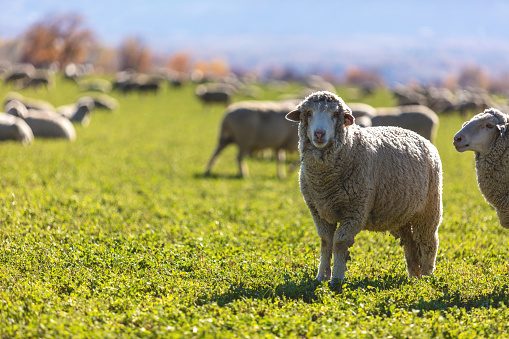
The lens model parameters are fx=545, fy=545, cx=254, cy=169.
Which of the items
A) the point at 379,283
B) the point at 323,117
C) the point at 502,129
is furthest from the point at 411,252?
the point at 323,117

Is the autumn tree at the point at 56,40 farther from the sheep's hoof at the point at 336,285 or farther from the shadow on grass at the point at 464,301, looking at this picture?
the shadow on grass at the point at 464,301

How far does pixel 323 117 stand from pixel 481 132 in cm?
215

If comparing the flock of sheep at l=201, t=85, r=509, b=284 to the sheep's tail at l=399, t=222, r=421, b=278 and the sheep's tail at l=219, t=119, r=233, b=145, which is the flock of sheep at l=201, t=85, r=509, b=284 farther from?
the sheep's tail at l=219, t=119, r=233, b=145

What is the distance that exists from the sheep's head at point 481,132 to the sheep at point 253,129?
9.23 meters

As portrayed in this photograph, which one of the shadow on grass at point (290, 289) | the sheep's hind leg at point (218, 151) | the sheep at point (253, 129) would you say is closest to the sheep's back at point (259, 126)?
the sheep at point (253, 129)

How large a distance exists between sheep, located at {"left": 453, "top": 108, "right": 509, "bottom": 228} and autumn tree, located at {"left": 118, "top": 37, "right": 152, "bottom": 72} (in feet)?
334

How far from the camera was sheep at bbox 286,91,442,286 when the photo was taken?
6.02m

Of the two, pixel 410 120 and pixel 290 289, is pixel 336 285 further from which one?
pixel 410 120

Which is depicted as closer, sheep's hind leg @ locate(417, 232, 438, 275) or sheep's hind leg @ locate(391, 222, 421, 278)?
sheep's hind leg @ locate(417, 232, 438, 275)

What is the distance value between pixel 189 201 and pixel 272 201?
6.73 feet

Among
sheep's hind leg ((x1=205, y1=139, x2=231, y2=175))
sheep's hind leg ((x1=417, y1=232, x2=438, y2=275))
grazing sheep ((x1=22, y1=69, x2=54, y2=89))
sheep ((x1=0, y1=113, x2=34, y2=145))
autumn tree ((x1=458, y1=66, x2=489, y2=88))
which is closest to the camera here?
sheep's hind leg ((x1=417, y1=232, x2=438, y2=275))

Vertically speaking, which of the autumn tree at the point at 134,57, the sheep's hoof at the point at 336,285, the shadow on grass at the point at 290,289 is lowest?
the shadow on grass at the point at 290,289

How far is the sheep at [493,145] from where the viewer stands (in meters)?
6.61

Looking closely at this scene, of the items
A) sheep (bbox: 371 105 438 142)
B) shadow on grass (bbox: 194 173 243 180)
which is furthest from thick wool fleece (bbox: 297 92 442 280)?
shadow on grass (bbox: 194 173 243 180)
